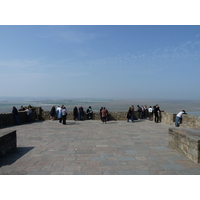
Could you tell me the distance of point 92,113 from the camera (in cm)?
1430

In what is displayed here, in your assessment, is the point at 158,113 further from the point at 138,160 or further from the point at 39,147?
the point at 39,147

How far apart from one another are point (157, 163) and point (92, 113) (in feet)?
33.1

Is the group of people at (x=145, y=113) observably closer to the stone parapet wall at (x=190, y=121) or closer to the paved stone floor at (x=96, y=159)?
the stone parapet wall at (x=190, y=121)

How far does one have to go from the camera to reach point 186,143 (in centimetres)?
498

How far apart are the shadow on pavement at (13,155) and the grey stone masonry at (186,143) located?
509 cm

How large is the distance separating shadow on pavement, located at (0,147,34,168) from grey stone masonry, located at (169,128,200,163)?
16.7 ft

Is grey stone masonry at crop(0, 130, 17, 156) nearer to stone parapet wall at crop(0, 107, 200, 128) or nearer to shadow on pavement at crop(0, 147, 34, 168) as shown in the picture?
shadow on pavement at crop(0, 147, 34, 168)

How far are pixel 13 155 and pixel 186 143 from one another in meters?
5.45

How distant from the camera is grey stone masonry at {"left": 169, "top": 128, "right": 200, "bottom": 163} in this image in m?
4.48

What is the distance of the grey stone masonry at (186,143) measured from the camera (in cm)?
448

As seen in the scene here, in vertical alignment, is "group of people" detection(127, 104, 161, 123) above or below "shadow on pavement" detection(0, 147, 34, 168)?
above

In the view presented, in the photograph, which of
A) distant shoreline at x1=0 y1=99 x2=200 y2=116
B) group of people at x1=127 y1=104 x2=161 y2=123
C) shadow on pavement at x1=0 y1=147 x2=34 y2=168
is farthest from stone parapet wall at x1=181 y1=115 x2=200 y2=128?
distant shoreline at x1=0 y1=99 x2=200 y2=116

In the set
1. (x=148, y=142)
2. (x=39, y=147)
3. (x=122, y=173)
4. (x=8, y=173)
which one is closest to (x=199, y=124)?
(x=148, y=142)

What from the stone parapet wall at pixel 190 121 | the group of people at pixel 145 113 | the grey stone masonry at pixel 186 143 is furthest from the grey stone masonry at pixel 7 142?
the stone parapet wall at pixel 190 121
